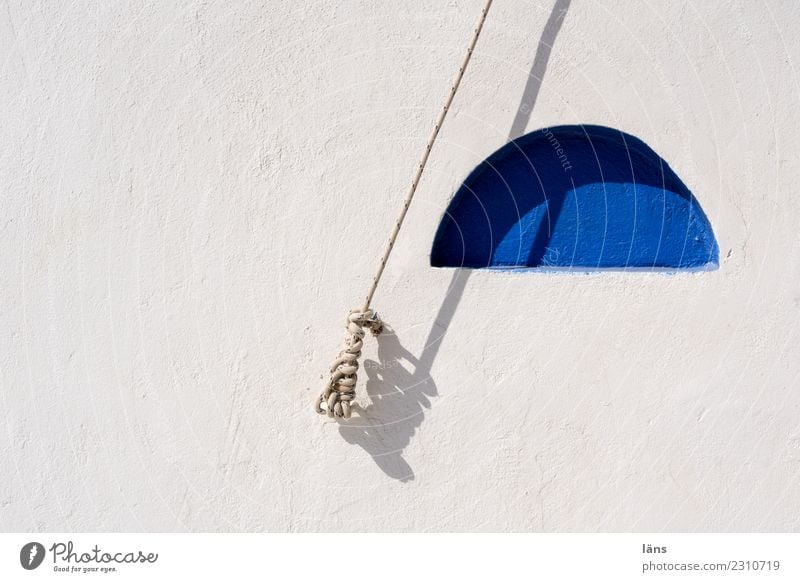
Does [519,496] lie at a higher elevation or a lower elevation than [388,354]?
lower

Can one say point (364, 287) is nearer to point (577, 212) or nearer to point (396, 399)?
point (396, 399)

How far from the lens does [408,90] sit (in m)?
1.97

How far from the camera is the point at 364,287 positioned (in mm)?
1974

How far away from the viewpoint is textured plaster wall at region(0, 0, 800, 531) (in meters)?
1.95

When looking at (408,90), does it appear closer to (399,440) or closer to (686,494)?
(399,440)

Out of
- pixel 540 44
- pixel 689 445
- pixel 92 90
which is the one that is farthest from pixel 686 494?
pixel 92 90

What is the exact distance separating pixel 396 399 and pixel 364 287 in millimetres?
312

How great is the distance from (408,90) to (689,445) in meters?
1.20
